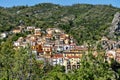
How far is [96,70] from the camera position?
40688mm

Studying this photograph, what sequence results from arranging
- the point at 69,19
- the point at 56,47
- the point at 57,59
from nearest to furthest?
the point at 57,59 → the point at 56,47 → the point at 69,19

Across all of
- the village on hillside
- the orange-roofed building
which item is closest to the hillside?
the village on hillside

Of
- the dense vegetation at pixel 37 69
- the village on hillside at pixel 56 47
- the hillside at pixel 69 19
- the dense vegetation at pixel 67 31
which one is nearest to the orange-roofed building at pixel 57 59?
the village on hillside at pixel 56 47

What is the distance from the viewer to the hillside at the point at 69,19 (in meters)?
103

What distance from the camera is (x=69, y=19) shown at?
452 ft

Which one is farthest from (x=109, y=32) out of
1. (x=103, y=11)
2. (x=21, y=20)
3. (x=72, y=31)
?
(x=103, y=11)

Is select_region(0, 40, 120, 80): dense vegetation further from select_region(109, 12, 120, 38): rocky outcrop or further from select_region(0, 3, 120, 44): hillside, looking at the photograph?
select_region(109, 12, 120, 38): rocky outcrop

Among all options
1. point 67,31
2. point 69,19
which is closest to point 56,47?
point 67,31

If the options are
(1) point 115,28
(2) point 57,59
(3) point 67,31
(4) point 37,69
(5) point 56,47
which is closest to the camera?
(4) point 37,69

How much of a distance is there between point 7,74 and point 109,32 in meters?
64.2

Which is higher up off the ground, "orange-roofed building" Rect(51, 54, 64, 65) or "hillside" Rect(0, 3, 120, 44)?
"hillside" Rect(0, 3, 120, 44)

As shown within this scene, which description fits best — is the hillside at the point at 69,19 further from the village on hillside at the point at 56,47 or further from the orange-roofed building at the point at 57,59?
the orange-roofed building at the point at 57,59

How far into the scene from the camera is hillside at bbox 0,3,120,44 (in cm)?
10272

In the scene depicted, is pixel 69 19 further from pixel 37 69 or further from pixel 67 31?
pixel 37 69
